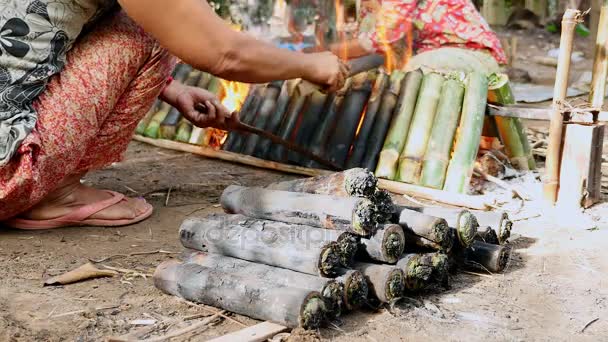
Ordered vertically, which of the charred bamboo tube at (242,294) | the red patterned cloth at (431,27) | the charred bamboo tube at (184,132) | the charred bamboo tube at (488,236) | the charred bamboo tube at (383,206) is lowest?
the charred bamboo tube at (242,294)

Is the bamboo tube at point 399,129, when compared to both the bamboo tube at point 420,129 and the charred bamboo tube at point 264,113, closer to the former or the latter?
the bamboo tube at point 420,129

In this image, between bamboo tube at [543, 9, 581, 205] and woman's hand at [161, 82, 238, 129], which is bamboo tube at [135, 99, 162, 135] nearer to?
woman's hand at [161, 82, 238, 129]

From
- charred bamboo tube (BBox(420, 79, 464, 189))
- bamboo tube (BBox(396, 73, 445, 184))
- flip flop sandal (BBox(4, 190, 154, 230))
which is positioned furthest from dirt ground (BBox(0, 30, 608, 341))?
bamboo tube (BBox(396, 73, 445, 184))

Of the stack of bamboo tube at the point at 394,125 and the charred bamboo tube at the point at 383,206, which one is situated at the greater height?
the stack of bamboo tube at the point at 394,125

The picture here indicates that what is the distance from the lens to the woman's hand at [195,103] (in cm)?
344

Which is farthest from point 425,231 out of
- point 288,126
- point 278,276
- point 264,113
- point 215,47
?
point 264,113

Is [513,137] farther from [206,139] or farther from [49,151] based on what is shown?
[49,151]

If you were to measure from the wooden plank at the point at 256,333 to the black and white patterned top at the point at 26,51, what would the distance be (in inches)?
46.0

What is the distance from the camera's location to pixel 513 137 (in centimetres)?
397

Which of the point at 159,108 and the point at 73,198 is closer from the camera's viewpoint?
the point at 73,198

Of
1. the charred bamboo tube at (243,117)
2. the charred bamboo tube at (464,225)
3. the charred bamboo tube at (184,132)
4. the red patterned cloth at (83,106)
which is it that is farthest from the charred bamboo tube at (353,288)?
the charred bamboo tube at (184,132)

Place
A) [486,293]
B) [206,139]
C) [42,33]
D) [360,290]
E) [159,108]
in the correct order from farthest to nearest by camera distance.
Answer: [159,108] → [206,139] → [42,33] → [486,293] → [360,290]

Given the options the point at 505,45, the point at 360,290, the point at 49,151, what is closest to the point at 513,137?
the point at 360,290

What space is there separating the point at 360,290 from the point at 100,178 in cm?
210
